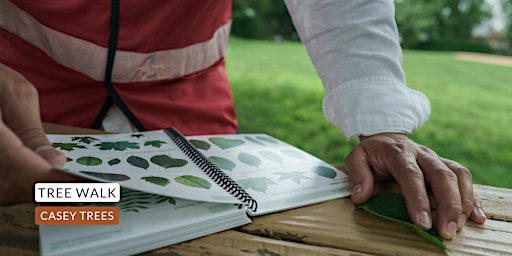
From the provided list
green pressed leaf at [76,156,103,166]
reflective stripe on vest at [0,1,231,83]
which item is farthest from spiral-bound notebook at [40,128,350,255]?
reflective stripe on vest at [0,1,231,83]

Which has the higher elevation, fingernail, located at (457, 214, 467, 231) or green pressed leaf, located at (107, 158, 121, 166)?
green pressed leaf, located at (107, 158, 121, 166)

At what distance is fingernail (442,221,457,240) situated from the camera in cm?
60

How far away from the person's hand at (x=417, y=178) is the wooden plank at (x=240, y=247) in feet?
0.43

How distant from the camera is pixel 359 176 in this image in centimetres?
72

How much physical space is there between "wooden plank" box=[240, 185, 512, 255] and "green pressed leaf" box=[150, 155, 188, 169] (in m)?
0.14

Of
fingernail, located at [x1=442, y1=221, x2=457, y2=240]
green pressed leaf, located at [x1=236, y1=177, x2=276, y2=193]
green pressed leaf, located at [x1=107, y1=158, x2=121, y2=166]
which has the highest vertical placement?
green pressed leaf, located at [x1=107, y1=158, x2=121, y2=166]

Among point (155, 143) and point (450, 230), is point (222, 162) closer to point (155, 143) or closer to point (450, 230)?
point (155, 143)

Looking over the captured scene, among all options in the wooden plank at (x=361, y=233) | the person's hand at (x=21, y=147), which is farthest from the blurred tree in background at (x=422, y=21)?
the person's hand at (x=21, y=147)

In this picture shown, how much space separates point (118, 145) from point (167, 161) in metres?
0.09

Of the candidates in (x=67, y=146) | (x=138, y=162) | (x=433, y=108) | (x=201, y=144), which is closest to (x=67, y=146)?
(x=67, y=146)

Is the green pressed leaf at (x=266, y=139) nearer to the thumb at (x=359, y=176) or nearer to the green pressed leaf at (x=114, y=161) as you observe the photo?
the thumb at (x=359, y=176)

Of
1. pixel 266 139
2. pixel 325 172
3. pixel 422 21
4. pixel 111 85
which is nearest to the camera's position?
pixel 325 172

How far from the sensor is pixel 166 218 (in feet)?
1.83

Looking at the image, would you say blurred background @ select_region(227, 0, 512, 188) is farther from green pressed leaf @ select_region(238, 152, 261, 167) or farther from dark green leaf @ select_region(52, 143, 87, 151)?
dark green leaf @ select_region(52, 143, 87, 151)
